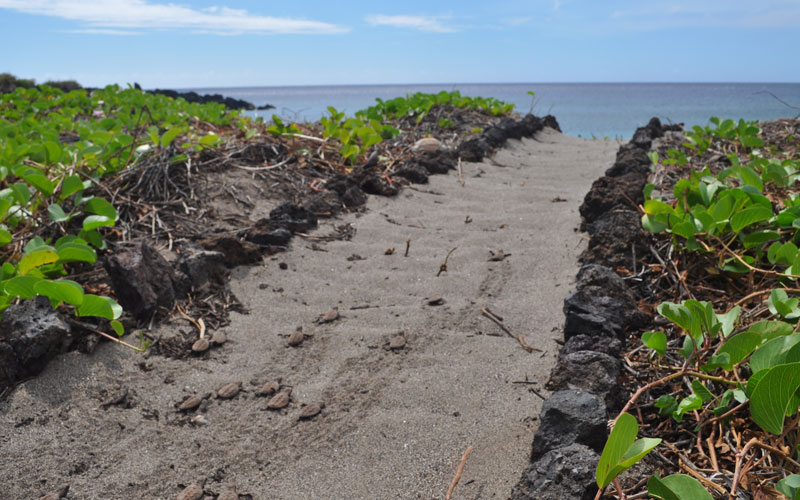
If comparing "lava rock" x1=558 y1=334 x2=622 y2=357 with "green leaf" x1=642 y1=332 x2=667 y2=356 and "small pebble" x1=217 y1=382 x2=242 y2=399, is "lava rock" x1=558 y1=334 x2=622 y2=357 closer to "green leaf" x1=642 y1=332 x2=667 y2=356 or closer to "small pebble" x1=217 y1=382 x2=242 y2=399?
"green leaf" x1=642 y1=332 x2=667 y2=356

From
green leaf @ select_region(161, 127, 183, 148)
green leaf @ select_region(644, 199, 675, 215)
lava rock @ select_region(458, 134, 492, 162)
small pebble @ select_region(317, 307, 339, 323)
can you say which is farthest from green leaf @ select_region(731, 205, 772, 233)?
lava rock @ select_region(458, 134, 492, 162)

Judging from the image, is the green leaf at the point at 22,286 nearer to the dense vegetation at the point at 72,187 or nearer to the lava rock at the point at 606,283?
the dense vegetation at the point at 72,187

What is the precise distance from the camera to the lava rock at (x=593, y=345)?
1.92 m

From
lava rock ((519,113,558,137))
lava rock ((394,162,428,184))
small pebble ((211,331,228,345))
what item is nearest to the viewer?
small pebble ((211,331,228,345))

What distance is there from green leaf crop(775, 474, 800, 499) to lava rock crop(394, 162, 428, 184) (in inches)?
151

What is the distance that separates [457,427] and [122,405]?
45.5 inches

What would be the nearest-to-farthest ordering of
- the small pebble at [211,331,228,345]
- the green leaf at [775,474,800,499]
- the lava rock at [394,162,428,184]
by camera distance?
the green leaf at [775,474,800,499] → the small pebble at [211,331,228,345] → the lava rock at [394,162,428,184]

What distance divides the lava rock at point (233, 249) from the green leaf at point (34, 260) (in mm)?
832

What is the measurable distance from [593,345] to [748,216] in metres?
0.80

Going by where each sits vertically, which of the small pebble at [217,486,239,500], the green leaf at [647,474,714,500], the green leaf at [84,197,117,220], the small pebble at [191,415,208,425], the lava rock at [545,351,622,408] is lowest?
the small pebble at [217,486,239,500]

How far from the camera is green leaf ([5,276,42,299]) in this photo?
1906 mm

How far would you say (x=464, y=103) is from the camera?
9.01m

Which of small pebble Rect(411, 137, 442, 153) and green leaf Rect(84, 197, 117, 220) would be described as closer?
green leaf Rect(84, 197, 117, 220)

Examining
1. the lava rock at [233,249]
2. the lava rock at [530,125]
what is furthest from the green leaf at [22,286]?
the lava rock at [530,125]
